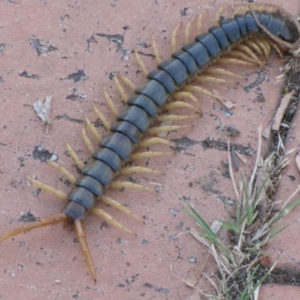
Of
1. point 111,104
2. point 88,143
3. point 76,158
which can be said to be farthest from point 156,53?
point 76,158

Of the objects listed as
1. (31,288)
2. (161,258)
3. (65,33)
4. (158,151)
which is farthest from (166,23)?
(31,288)

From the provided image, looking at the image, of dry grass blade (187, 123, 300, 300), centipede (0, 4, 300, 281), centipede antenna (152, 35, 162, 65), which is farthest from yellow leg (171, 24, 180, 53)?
dry grass blade (187, 123, 300, 300)

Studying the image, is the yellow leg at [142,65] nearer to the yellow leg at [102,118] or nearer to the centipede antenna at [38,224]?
the yellow leg at [102,118]

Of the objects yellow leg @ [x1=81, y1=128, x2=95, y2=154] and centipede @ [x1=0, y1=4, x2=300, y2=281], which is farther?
yellow leg @ [x1=81, y1=128, x2=95, y2=154]

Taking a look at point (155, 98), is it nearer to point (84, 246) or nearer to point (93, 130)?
point (93, 130)

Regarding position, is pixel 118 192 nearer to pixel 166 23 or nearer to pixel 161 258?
pixel 161 258

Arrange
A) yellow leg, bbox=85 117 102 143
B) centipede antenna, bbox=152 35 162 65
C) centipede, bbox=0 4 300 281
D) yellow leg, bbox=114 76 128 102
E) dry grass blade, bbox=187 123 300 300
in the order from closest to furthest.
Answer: dry grass blade, bbox=187 123 300 300 < centipede, bbox=0 4 300 281 < yellow leg, bbox=85 117 102 143 < yellow leg, bbox=114 76 128 102 < centipede antenna, bbox=152 35 162 65

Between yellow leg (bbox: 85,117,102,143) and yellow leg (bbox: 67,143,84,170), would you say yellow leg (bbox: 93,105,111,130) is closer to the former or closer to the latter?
yellow leg (bbox: 85,117,102,143)

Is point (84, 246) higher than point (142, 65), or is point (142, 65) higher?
point (142, 65)

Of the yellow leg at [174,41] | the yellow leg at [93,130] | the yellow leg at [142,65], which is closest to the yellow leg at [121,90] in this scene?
the yellow leg at [142,65]

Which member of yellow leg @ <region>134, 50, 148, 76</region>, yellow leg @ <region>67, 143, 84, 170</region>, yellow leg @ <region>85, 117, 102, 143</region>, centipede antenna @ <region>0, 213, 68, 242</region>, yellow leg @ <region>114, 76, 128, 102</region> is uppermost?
yellow leg @ <region>134, 50, 148, 76</region>
